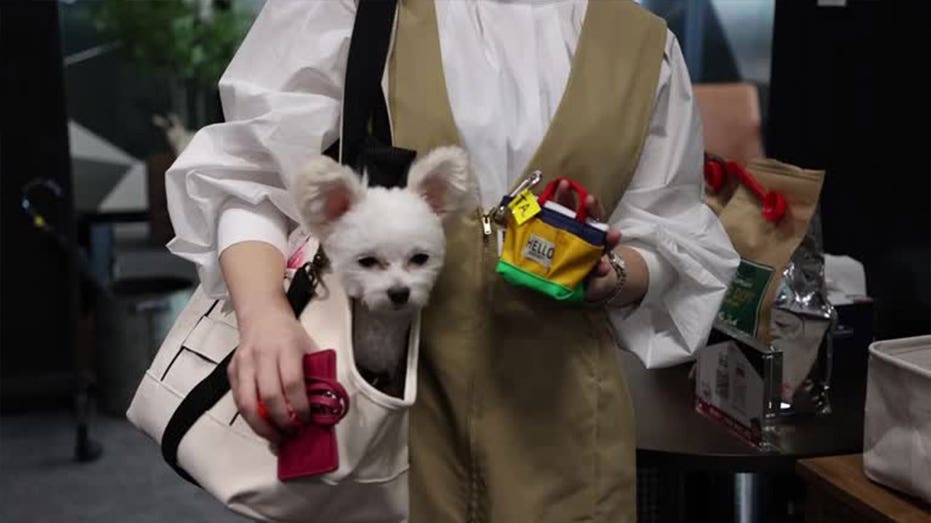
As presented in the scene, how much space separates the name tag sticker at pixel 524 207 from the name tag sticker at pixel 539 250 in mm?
17

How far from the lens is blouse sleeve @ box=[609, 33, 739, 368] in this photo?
1.04 m

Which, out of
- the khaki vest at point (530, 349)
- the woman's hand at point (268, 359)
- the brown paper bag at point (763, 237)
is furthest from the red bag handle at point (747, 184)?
the woman's hand at point (268, 359)

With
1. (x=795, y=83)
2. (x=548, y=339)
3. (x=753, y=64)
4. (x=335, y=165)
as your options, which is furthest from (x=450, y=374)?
(x=753, y=64)

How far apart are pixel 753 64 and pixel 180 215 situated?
13.5 ft

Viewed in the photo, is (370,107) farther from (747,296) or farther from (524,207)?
(747,296)

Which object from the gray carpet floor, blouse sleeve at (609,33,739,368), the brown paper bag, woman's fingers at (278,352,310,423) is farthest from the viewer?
the gray carpet floor

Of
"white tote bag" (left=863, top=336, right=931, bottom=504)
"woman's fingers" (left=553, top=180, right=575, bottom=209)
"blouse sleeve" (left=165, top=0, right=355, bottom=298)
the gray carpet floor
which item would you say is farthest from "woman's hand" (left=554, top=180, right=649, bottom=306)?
the gray carpet floor

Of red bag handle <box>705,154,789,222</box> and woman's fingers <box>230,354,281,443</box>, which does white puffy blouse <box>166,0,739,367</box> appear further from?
red bag handle <box>705,154,789,222</box>

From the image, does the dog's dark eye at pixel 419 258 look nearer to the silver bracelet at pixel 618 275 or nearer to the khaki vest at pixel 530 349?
the khaki vest at pixel 530 349

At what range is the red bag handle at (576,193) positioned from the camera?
917 millimetres

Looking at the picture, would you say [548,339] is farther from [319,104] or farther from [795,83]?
[795,83]

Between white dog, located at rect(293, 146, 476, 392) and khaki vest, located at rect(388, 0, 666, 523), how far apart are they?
6 cm

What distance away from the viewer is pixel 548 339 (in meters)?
1.01

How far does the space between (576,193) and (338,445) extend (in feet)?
0.98
